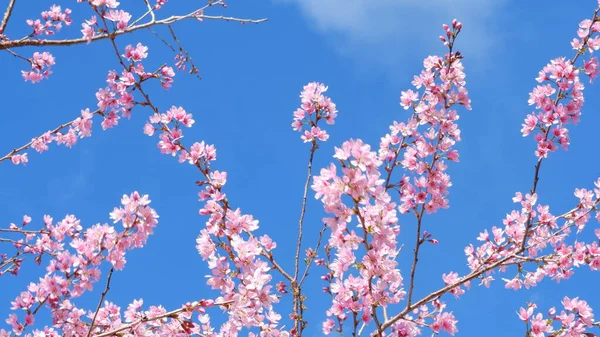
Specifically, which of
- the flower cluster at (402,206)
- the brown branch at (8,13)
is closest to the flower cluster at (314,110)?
the flower cluster at (402,206)

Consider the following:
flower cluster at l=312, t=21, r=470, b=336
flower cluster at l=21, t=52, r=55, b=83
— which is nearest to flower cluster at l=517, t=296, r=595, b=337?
flower cluster at l=312, t=21, r=470, b=336

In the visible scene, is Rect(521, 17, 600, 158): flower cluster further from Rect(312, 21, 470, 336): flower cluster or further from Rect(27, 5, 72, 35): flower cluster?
Rect(27, 5, 72, 35): flower cluster

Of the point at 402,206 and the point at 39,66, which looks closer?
the point at 402,206

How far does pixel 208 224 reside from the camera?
417 centimetres

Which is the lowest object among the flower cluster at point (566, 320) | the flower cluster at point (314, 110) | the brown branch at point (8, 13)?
the flower cluster at point (566, 320)

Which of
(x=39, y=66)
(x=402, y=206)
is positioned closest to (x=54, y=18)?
(x=39, y=66)

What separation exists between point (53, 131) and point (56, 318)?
243cm

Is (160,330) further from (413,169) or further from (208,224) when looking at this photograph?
(413,169)

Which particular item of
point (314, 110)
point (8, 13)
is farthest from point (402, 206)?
point (8, 13)

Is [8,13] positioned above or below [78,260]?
above

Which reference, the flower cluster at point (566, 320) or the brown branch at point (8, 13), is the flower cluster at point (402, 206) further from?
the brown branch at point (8, 13)

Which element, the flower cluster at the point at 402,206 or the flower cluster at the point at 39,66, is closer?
the flower cluster at the point at 402,206

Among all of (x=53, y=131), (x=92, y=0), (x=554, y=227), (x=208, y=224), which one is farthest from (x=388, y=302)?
(x=53, y=131)

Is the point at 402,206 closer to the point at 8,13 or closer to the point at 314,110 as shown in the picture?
the point at 314,110
